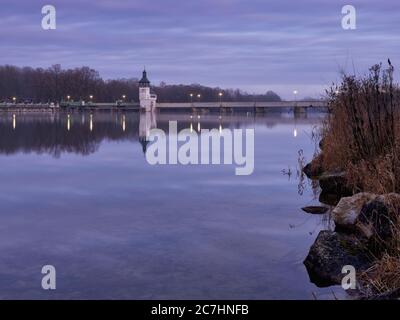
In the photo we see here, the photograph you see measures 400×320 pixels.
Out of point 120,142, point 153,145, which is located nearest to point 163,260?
point 153,145

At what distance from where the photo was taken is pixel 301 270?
9.06 metres

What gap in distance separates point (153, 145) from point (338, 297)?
26.4 metres

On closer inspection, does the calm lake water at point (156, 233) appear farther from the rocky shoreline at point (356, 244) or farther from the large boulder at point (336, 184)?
the large boulder at point (336, 184)

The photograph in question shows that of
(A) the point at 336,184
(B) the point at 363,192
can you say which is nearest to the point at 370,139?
(A) the point at 336,184

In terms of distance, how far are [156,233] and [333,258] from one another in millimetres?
3569

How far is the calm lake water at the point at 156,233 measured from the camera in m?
8.20

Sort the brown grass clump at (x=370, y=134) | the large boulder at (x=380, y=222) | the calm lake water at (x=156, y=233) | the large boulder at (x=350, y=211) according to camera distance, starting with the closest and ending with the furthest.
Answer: the calm lake water at (x=156, y=233), the large boulder at (x=380, y=222), the large boulder at (x=350, y=211), the brown grass clump at (x=370, y=134)

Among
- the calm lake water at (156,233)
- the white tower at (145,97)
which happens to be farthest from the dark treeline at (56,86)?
the calm lake water at (156,233)

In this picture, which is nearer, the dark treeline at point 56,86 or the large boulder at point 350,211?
the large boulder at point 350,211

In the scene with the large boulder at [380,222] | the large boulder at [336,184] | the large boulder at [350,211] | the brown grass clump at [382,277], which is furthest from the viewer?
the large boulder at [336,184]

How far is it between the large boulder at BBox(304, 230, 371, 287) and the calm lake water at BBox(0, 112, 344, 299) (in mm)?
223

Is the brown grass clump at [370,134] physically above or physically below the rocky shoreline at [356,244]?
above

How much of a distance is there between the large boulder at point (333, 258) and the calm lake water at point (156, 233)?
0.22 meters

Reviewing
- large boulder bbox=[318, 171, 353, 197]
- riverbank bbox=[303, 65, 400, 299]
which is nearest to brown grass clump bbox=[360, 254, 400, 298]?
riverbank bbox=[303, 65, 400, 299]
